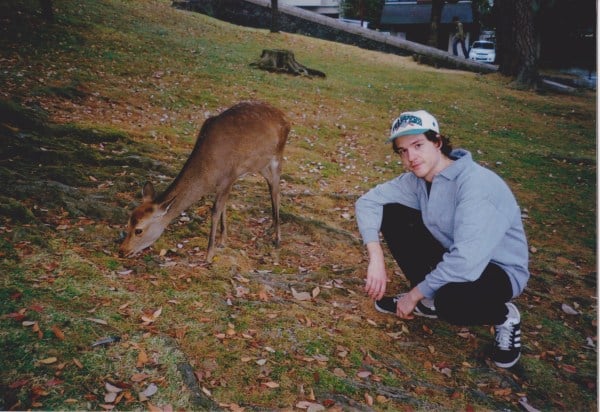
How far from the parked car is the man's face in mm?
24093

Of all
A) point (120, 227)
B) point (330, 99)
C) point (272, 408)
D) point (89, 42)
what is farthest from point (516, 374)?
point (89, 42)

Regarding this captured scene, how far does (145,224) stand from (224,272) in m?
0.76

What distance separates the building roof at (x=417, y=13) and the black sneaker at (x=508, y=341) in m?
24.1

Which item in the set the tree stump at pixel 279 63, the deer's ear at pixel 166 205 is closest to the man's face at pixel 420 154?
the deer's ear at pixel 166 205

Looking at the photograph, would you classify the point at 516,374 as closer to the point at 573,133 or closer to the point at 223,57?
the point at 573,133

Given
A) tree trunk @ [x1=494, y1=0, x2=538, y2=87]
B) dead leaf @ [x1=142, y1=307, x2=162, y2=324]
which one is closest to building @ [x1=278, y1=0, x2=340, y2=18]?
tree trunk @ [x1=494, y1=0, x2=538, y2=87]

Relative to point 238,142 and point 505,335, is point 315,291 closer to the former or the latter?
point 505,335

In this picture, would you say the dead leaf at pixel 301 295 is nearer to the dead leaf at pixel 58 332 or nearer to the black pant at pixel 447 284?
the black pant at pixel 447 284

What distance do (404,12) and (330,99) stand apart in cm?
1930

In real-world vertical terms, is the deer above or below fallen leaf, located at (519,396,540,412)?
above

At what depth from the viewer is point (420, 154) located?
2.95m

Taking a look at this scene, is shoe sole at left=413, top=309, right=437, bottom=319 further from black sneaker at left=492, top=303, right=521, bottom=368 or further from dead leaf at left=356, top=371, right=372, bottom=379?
dead leaf at left=356, top=371, right=372, bottom=379

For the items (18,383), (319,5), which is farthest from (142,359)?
(319,5)

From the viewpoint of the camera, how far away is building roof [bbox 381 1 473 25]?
24.6 metres
